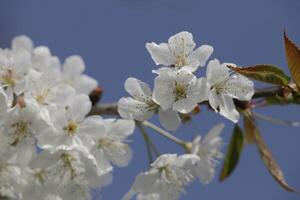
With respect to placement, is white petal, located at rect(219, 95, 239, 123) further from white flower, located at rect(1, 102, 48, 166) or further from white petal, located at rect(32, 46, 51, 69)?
white petal, located at rect(32, 46, 51, 69)

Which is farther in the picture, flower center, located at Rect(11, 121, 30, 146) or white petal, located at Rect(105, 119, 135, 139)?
white petal, located at Rect(105, 119, 135, 139)

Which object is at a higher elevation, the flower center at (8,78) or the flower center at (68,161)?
the flower center at (8,78)

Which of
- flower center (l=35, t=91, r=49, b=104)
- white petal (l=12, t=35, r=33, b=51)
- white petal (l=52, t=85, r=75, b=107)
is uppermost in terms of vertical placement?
white petal (l=12, t=35, r=33, b=51)

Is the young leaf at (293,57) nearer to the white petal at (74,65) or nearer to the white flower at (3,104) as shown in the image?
the white flower at (3,104)

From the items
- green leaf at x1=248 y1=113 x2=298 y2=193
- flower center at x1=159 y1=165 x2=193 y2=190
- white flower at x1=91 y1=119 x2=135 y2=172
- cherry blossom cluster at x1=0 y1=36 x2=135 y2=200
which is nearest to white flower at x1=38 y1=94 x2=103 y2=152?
cherry blossom cluster at x1=0 y1=36 x2=135 y2=200

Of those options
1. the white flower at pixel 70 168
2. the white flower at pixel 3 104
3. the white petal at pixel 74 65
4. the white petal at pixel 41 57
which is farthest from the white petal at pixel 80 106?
the white petal at pixel 74 65

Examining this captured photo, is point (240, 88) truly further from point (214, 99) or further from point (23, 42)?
point (23, 42)

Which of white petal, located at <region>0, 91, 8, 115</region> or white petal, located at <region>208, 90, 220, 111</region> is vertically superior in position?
white petal, located at <region>0, 91, 8, 115</region>

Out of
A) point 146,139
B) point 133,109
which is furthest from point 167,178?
point 133,109
